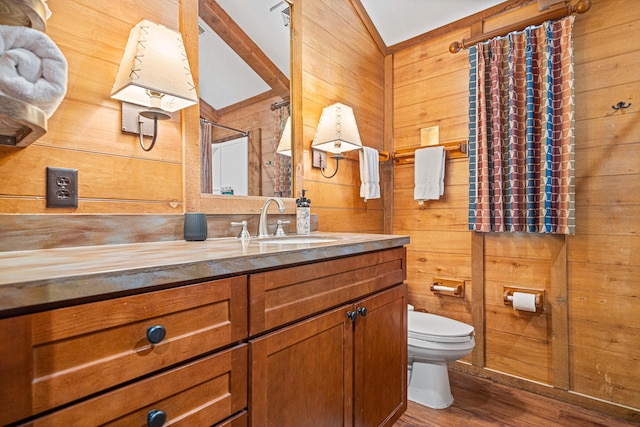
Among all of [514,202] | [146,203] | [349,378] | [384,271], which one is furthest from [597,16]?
[146,203]

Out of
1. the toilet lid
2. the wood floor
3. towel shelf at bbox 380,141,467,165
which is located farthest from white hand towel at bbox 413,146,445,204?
the wood floor

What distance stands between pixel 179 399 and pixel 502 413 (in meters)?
1.77

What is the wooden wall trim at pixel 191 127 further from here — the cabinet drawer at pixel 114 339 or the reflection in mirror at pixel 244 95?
the cabinet drawer at pixel 114 339

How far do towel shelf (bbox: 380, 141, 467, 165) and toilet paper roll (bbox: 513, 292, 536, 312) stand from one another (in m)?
0.91

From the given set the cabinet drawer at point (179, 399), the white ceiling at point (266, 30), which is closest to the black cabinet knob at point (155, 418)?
the cabinet drawer at point (179, 399)

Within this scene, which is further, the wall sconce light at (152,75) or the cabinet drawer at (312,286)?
the wall sconce light at (152,75)

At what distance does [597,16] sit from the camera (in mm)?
1831

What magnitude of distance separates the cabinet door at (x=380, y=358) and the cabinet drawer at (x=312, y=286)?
0.08 m

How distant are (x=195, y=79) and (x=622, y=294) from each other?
7.54ft

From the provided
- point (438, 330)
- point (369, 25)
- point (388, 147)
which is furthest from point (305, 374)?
point (369, 25)

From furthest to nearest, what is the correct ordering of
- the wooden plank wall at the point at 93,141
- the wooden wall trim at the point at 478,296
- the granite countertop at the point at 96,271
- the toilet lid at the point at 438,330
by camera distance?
the wooden wall trim at the point at 478,296 < the toilet lid at the point at 438,330 < the wooden plank wall at the point at 93,141 < the granite countertop at the point at 96,271

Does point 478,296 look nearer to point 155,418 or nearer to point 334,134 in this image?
point 334,134

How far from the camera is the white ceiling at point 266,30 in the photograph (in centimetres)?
149

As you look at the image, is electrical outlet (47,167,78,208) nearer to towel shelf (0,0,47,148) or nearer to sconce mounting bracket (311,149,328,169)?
towel shelf (0,0,47,148)
